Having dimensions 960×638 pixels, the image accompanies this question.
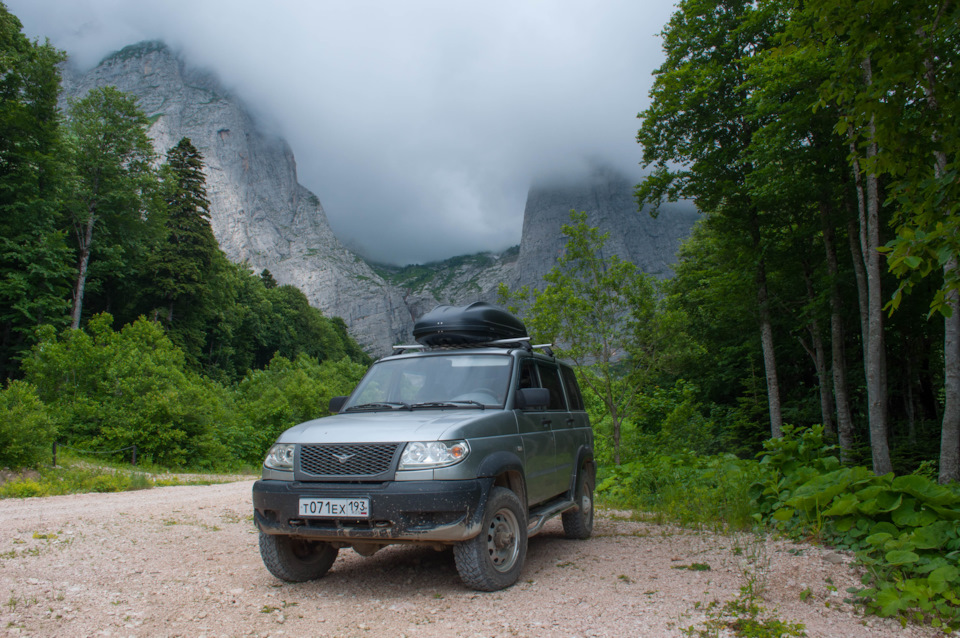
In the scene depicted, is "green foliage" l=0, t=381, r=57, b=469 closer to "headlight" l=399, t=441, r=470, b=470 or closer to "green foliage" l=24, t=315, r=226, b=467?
"green foliage" l=24, t=315, r=226, b=467

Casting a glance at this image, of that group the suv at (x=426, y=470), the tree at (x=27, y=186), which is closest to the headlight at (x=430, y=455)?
the suv at (x=426, y=470)

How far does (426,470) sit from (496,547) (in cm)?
98

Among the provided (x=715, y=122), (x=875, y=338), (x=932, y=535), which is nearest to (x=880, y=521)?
(x=932, y=535)

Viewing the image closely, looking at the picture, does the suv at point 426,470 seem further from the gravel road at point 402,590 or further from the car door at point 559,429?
the gravel road at point 402,590

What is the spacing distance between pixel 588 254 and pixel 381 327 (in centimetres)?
15190

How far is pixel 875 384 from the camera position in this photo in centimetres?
996

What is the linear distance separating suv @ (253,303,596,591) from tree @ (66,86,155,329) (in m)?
35.7

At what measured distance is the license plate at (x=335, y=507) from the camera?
4035 mm

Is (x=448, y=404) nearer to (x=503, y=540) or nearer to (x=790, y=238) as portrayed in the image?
(x=503, y=540)

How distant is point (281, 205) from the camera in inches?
5965

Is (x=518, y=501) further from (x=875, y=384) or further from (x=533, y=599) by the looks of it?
(x=875, y=384)

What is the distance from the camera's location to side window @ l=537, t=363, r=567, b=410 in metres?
6.11

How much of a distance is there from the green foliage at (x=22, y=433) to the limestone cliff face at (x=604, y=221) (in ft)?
327

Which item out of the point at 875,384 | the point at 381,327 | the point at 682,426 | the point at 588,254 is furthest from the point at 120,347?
the point at 381,327
